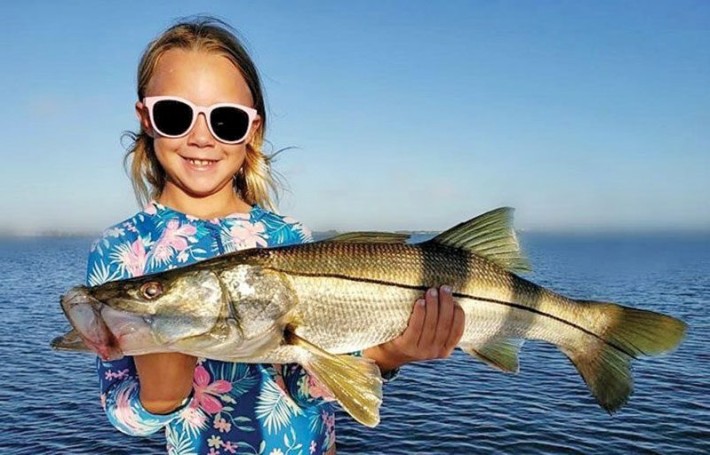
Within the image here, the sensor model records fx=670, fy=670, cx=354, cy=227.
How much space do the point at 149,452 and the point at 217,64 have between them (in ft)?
46.6

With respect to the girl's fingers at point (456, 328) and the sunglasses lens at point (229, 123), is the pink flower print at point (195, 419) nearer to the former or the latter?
the girl's fingers at point (456, 328)

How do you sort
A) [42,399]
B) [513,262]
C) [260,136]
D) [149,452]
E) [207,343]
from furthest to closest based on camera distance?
Answer: [42,399] → [149,452] → [260,136] → [513,262] → [207,343]

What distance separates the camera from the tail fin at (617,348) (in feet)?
12.8

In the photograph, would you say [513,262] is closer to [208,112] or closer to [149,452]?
[208,112]

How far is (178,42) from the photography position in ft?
12.9

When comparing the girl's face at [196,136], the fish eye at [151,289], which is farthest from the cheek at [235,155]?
the fish eye at [151,289]

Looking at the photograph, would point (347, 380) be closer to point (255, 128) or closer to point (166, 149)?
point (166, 149)

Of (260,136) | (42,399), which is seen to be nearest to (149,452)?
(42,399)

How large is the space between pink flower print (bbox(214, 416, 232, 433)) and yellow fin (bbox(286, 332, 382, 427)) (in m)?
0.65

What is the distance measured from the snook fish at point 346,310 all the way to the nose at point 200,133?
2.61 ft

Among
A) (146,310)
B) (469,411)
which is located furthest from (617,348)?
(469,411)

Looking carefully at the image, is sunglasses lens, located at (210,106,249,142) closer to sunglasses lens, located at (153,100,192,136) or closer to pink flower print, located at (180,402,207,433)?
sunglasses lens, located at (153,100,192,136)

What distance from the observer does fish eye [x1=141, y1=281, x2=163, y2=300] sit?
304 cm

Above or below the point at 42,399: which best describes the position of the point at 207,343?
above
